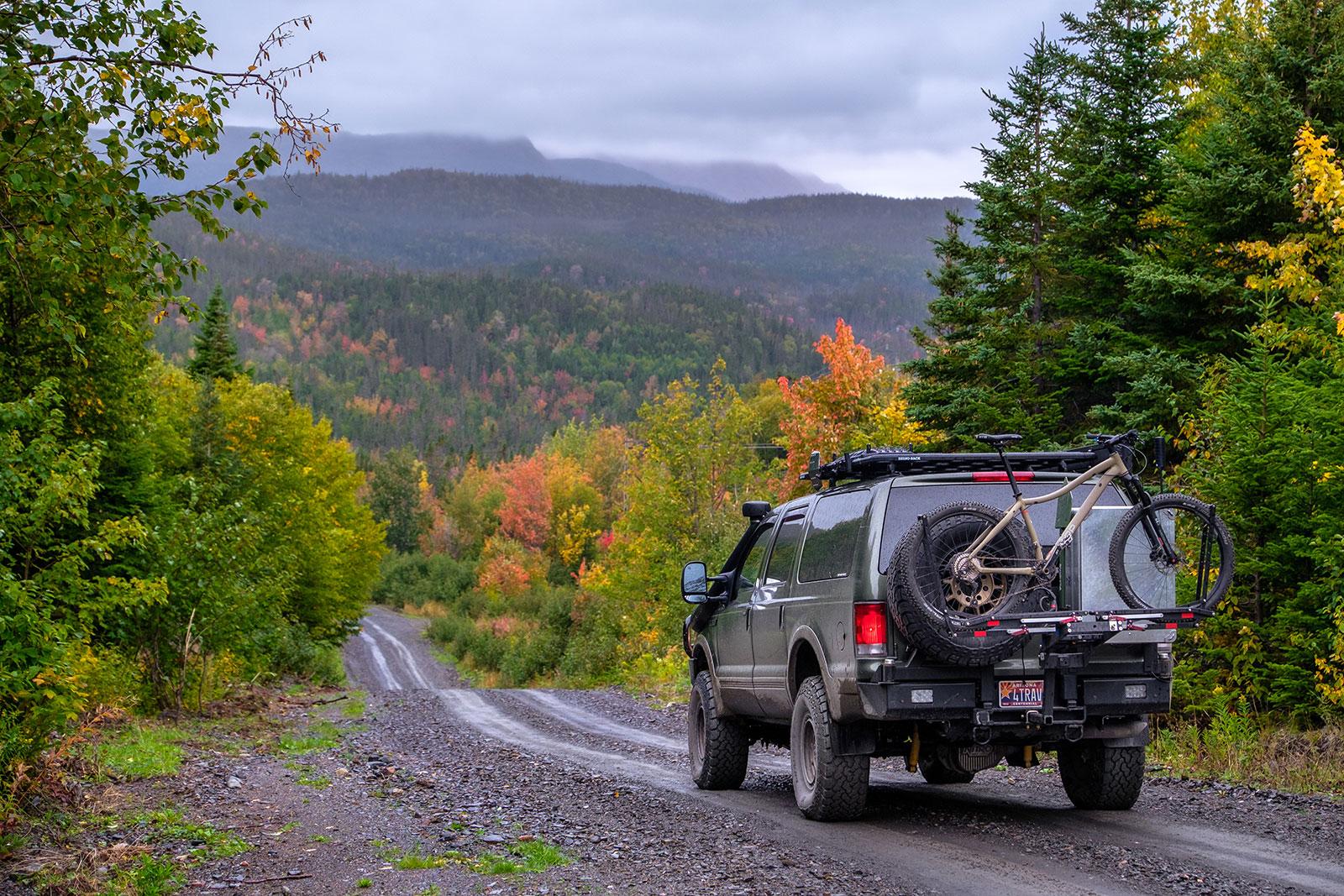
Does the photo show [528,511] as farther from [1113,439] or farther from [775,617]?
[1113,439]

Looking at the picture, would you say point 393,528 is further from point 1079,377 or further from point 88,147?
point 88,147

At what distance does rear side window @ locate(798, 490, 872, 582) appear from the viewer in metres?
8.09

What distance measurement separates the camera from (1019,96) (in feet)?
89.5

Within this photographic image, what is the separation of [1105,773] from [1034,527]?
6.96 feet

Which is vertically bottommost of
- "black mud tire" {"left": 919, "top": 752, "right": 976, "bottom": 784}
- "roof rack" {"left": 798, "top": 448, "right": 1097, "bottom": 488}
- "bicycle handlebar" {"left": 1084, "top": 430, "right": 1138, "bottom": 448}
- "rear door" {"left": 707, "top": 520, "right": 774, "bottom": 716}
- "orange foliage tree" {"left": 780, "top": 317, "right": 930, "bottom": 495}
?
"black mud tire" {"left": 919, "top": 752, "right": 976, "bottom": 784}

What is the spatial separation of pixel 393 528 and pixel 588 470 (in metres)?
23.2

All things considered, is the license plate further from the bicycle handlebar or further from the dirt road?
the bicycle handlebar

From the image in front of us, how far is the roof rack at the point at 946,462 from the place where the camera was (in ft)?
26.6

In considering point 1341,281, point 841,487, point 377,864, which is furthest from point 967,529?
point 1341,281

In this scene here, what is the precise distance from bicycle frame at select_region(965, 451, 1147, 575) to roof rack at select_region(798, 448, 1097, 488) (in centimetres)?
34

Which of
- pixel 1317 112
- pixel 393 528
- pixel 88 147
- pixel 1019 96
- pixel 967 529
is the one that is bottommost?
pixel 393 528

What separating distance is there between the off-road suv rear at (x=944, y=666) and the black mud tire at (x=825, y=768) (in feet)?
0.03

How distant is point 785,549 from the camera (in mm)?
9609

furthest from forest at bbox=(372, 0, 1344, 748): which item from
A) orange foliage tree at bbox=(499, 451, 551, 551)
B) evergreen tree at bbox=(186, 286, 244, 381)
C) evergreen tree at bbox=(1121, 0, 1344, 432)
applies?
orange foliage tree at bbox=(499, 451, 551, 551)
